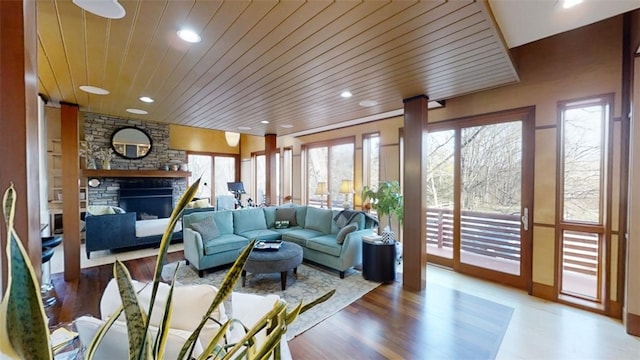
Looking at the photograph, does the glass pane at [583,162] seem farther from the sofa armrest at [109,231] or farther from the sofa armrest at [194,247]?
the sofa armrest at [109,231]

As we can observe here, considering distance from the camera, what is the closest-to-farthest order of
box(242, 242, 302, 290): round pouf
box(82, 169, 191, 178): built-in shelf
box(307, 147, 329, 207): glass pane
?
1. box(242, 242, 302, 290): round pouf
2. box(82, 169, 191, 178): built-in shelf
3. box(307, 147, 329, 207): glass pane

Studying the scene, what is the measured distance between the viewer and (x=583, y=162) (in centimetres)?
290

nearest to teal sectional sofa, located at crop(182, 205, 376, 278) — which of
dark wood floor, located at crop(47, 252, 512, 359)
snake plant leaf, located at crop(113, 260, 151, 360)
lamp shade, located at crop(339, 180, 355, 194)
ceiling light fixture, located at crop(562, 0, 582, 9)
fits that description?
lamp shade, located at crop(339, 180, 355, 194)

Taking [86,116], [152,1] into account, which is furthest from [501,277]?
[86,116]

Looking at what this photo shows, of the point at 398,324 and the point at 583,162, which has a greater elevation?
the point at 583,162

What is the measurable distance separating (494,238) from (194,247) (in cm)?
415

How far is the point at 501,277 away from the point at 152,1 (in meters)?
4.51

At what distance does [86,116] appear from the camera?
6.19 metres

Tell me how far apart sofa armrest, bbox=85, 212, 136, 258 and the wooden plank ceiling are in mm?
1985

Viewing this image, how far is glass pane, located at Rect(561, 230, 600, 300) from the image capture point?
2850 mm

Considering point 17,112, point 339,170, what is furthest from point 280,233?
point 17,112

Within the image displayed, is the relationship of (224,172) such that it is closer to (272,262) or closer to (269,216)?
(269,216)

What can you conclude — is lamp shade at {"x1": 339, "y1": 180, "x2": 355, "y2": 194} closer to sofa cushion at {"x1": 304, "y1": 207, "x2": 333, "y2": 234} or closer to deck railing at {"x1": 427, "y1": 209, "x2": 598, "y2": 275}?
sofa cushion at {"x1": 304, "y1": 207, "x2": 333, "y2": 234}

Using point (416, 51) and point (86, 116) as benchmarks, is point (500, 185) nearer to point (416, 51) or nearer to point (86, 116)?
point (416, 51)
